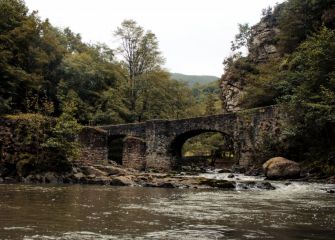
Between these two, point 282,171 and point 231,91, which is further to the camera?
point 231,91

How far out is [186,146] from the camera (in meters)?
53.4

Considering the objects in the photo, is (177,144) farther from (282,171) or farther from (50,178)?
(50,178)

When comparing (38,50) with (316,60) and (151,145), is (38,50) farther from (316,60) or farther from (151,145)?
(316,60)

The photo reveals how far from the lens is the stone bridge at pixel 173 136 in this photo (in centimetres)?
3045

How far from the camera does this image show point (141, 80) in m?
45.4

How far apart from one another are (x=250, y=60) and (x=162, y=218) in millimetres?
41095

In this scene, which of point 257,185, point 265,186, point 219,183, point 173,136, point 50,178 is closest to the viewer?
point 265,186

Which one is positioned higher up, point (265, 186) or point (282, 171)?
point (282, 171)

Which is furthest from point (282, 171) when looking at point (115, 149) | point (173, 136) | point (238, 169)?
point (115, 149)

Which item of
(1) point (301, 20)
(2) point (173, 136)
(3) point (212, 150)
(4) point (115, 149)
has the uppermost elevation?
(1) point (301, 20)

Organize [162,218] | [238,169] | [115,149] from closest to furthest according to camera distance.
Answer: [162,218] → [238,169] → [115,149]

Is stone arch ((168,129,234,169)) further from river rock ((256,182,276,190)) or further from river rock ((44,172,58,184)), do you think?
river rock ((256,182,276,190))

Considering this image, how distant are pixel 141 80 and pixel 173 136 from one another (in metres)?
10.7

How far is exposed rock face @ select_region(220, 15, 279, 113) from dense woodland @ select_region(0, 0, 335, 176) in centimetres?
36
